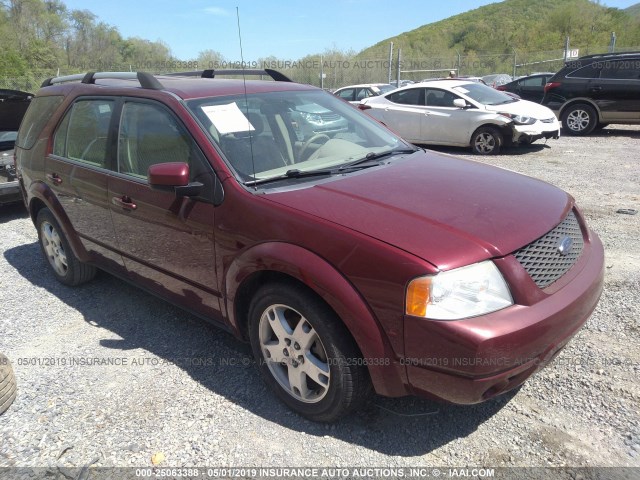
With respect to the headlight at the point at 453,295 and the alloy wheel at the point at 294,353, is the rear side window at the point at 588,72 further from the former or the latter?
the alloy wheel at the point at 294,353

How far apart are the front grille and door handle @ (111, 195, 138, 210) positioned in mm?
2454

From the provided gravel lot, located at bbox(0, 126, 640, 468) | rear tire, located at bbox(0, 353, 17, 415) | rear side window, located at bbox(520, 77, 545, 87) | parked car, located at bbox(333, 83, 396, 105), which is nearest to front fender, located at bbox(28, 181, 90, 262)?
gravel lot, located at bbox(0, 126, 640, 468)

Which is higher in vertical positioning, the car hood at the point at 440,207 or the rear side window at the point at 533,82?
the rear side window at the point at 533,82

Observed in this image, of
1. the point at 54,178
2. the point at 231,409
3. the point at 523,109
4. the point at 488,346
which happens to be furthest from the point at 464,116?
the point at 488,346

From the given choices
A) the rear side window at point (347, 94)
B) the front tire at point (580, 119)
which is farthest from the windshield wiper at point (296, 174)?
the rear side window at point (347, 94)

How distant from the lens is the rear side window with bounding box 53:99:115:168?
367cm

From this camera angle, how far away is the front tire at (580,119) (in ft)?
38.4

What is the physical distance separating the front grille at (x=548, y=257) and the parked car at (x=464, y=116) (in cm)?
779

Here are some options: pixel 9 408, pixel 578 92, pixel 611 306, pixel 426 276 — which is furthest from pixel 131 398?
pixel 578 92

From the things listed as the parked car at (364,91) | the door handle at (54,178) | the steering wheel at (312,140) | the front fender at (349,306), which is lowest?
the front fender at (349,306)

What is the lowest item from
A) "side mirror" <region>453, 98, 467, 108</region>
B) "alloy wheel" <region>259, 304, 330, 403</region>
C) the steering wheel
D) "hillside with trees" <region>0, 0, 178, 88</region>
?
"alloy wheel" <region>259, 304, 330, 403</region>

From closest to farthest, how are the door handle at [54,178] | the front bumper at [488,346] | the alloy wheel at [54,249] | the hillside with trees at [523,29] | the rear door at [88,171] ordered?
the front bumper at [488,346] → the rear door at [88,171] → the door handle at [54,178] → the alloy wheel at [54,249] → the hillside with trees at [523,29]

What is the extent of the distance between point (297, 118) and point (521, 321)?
6.81ft

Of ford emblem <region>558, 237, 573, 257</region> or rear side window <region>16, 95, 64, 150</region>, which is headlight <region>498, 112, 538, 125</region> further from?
rear side window <region>16, 95, 64, 150</region>
